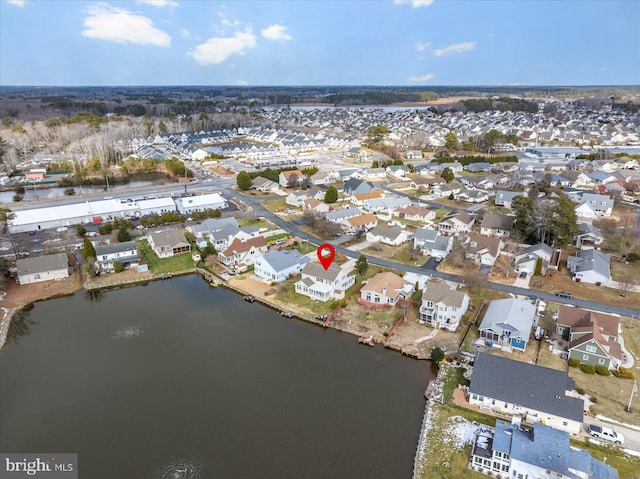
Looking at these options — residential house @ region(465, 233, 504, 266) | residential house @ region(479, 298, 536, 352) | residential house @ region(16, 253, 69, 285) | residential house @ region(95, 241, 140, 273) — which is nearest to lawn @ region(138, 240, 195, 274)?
residential house @ region(95, 241, 140, 273)

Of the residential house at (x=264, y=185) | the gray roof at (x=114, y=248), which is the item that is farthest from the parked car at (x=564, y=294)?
the residential house at (x=264, y=185)

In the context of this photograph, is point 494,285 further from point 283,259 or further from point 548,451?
point 283,259

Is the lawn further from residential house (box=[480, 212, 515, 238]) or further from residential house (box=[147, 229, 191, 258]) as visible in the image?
residential house (box=[480, 212, 515, 238])

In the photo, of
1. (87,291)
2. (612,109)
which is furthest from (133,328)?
(612,109)

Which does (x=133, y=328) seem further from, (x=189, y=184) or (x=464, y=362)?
(x=189, y=184)

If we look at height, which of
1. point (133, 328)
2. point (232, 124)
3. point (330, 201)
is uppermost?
point (232, 124)
